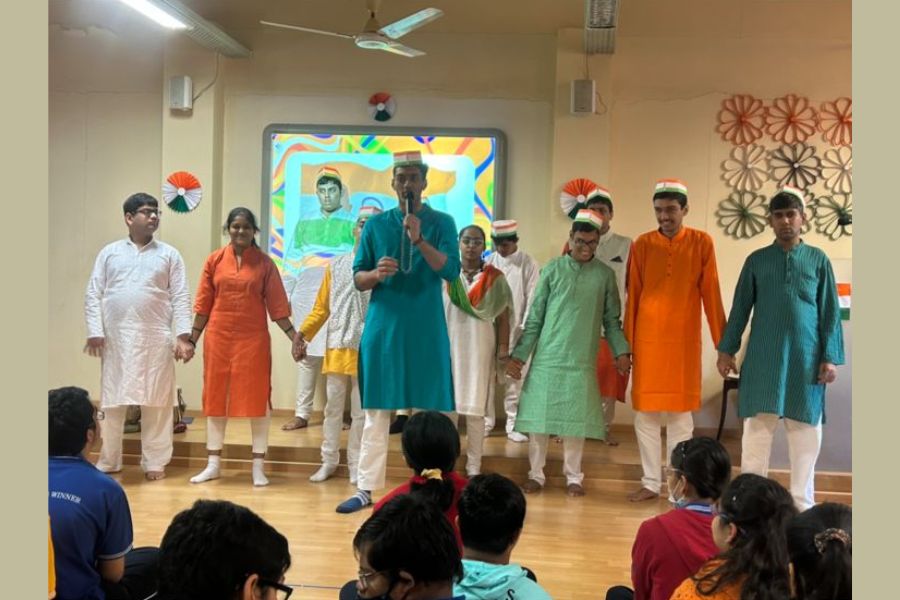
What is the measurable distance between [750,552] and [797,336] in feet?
9.20

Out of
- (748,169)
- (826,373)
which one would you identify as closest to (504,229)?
(748,169)

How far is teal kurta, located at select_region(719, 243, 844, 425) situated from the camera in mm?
4332

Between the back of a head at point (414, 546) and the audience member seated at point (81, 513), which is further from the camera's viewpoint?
the audience member seated at point (81, 513)

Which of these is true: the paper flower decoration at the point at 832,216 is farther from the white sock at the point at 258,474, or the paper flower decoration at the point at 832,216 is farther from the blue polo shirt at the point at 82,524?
the blue polo shirt at the point at 82,524

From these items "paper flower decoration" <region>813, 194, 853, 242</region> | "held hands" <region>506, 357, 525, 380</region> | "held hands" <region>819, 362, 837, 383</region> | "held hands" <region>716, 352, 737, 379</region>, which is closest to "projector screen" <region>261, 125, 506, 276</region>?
"held hands" <region>506, 357, 525, 380</region>

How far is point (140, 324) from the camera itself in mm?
5070

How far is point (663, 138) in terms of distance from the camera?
253 inches

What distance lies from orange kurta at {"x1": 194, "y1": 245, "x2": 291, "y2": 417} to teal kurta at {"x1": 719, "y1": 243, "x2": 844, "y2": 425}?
2.65m

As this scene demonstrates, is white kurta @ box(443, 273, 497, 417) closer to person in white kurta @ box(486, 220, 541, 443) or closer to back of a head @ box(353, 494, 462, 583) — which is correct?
person in white kurta @ box(486, 220, 541, 443)

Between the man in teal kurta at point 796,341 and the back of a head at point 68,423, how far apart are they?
3258 millimetres

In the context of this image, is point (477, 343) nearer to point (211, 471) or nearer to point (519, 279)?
point (519, 279)

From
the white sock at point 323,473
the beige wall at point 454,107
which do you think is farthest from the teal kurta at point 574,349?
the beige wall at point 454,107

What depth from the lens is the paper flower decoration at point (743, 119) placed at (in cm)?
633

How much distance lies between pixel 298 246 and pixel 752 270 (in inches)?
137
